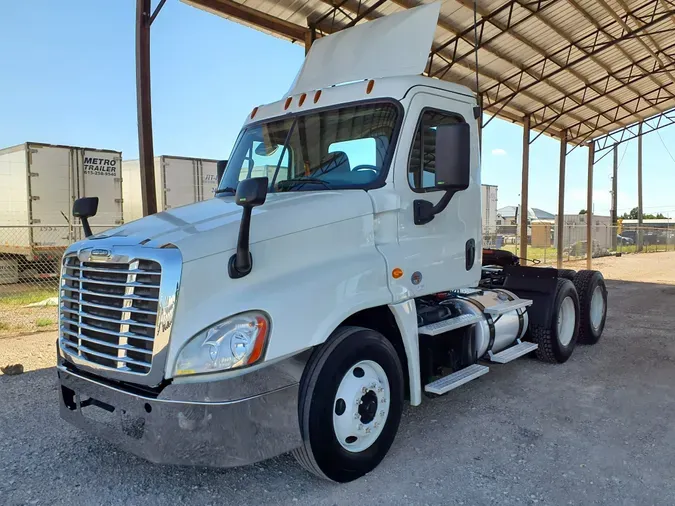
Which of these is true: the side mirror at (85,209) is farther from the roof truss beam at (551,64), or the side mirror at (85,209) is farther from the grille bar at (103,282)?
the roof truss beam at (551,64)

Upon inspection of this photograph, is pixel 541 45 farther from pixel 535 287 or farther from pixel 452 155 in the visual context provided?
pixel 452 155

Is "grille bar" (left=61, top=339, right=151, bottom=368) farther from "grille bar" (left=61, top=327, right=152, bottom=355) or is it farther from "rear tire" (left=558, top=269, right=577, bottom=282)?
"rear tire" (left=558, top=269, right=577, bottom=282)

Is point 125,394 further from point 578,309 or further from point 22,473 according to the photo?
point 578,309

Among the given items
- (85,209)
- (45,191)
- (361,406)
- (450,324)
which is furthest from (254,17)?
(361,406)

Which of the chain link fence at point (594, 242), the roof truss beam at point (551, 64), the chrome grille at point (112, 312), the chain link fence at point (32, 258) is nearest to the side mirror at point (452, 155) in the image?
the chrome grille at point (112, 312)

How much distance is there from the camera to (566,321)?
6.86m

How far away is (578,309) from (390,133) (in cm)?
445

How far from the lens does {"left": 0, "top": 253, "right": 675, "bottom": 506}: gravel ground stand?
3410 millimetres

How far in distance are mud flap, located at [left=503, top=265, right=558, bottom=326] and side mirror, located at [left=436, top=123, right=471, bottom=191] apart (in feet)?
11.0

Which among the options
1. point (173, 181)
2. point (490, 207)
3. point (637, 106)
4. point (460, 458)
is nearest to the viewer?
point (460, 458)

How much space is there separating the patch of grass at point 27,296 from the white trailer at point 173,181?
418cm

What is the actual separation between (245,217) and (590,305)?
6.07 m

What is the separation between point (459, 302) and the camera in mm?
5188

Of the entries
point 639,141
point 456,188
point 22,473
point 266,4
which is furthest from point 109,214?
point 639,141
